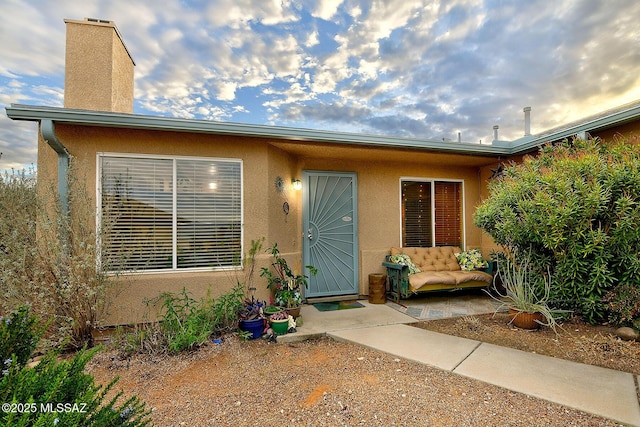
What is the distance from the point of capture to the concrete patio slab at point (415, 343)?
3.05 m

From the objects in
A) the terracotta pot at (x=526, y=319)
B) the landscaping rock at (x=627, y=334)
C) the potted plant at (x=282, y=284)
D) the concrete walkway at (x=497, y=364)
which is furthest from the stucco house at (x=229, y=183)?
the landscaping rock at (x=627, y=334)

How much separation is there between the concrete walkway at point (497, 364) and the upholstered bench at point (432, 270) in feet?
2.58

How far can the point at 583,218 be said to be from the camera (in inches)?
137

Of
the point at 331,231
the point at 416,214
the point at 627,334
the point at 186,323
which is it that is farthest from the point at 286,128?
the point at 627,334

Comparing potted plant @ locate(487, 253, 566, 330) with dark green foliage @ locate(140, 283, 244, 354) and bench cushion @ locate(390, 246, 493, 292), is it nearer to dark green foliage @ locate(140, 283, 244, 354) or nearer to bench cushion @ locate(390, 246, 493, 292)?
bench cushion @ locate(390, 246, 493, 292)

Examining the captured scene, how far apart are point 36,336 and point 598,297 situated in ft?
17.4

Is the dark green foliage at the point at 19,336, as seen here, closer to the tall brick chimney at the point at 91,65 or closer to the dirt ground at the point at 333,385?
the dirt ground at the point at 333,385

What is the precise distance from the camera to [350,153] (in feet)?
17.1

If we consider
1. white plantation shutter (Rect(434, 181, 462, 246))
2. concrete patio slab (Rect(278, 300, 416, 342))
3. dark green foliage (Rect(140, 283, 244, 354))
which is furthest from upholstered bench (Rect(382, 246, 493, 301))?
dark green foliage (Rect(140, 283, 244, 354))

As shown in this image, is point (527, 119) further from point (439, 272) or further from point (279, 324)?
point (279, 324)

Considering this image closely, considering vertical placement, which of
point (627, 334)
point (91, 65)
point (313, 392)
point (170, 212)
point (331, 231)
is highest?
point (91, 65)

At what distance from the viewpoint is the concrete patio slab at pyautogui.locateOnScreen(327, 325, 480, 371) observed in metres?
3.05

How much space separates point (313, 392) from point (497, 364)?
1.85 meters

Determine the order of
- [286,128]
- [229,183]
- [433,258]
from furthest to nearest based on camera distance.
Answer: [433,258] < [229,183] < [286,128]
